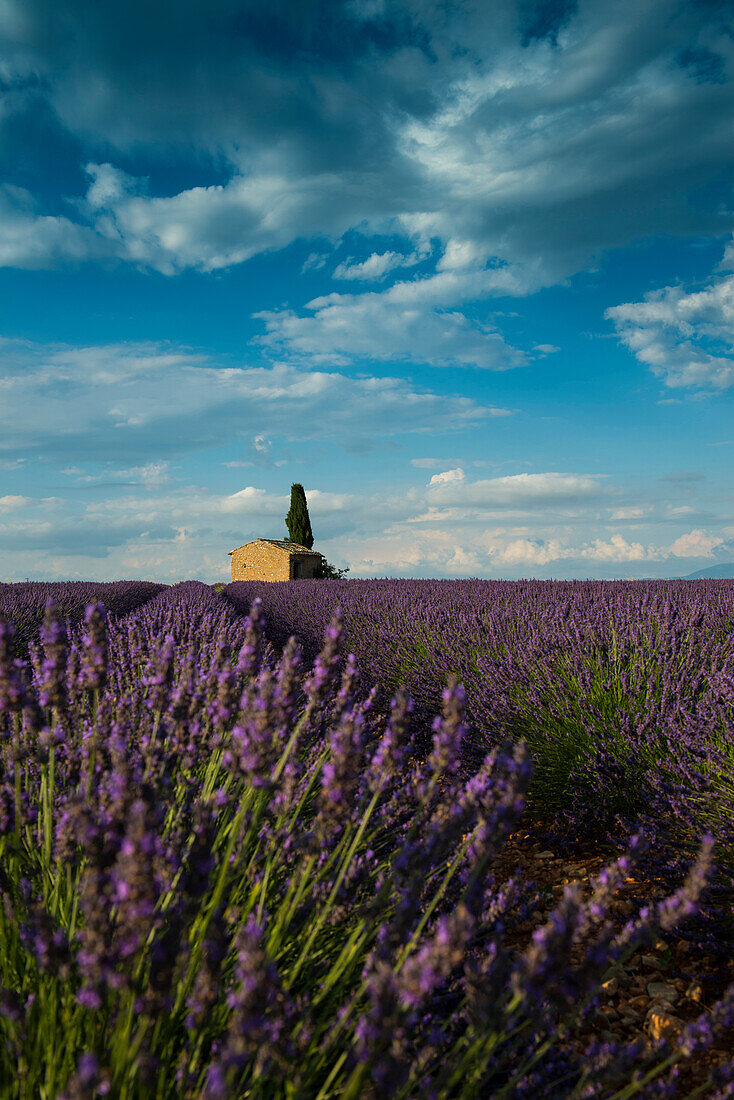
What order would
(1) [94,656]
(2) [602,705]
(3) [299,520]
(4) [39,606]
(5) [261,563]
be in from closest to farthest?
(1) [94,656]
(2) [602,705]
(4) [39,606]
(5) [261,563]
(3) [299,520]

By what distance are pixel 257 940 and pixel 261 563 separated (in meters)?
29.8

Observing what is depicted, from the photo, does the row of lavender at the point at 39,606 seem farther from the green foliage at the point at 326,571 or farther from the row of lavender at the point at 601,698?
the green foliage at the point at 326,571

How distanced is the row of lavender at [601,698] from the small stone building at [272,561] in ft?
75.5

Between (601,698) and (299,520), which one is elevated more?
(299,520)

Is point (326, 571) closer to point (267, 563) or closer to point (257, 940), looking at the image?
point (267, 563)

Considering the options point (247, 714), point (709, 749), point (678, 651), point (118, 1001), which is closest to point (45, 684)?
point (247, 714)

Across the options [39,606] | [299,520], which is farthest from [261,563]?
[39,606]

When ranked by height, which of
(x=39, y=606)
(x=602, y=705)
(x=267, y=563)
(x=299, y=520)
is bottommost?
(x=602, y=705)

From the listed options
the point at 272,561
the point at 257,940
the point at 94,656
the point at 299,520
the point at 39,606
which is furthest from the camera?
→ the point at 299,520

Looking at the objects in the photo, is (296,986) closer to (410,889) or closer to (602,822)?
(410,889)

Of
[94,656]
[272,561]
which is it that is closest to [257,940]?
[94,656]

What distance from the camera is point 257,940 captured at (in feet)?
3.66

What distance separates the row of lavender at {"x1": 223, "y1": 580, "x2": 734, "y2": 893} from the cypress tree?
29623mm

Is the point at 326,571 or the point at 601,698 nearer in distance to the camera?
the point at 601,698
